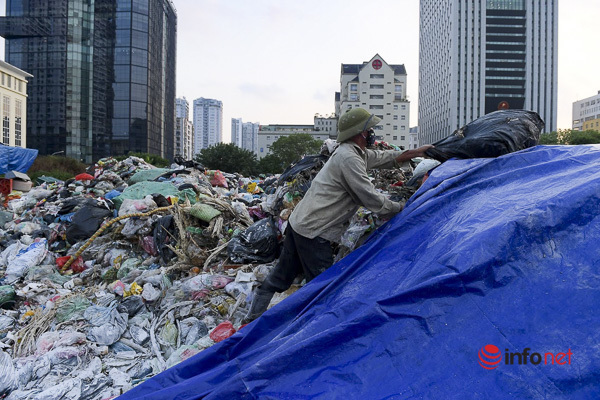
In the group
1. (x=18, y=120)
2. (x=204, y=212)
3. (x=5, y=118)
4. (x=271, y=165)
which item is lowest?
(x=204, y=212)

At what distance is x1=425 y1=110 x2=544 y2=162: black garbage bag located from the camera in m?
3.30

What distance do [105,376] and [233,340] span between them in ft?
3.55

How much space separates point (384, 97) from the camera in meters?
78.8

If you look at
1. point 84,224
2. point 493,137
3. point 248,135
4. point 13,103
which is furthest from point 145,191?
point 248,135

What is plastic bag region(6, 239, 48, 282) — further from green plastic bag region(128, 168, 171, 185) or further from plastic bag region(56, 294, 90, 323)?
green plastic bag region(128, 168, 171, 185)

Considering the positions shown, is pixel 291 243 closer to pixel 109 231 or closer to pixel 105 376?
pixel 105 376

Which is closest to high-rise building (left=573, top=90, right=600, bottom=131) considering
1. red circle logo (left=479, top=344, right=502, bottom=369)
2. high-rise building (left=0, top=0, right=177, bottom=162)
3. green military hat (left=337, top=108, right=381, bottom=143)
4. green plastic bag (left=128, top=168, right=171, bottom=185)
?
high-rise building (left=0, top=0, right=177, bottom=162)

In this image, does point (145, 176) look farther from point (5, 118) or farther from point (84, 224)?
point (5, 118)

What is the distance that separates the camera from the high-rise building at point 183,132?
104 metres

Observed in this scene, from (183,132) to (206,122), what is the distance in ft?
150

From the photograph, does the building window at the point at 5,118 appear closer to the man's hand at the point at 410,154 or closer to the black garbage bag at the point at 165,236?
the black garbage bag at the point at 165,236

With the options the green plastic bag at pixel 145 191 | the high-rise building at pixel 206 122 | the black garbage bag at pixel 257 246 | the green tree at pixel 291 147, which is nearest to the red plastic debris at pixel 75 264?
the green plastic bag at pixel 145 191

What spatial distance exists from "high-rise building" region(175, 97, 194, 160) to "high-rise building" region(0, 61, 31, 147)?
132 feet

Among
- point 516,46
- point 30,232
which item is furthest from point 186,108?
point 30,232
